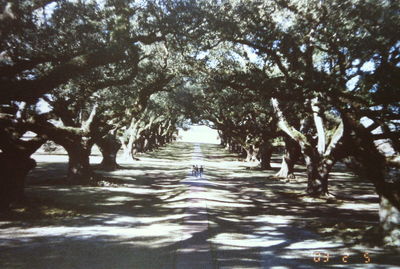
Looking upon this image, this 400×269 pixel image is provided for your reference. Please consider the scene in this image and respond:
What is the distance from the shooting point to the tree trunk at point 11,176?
12406 mm

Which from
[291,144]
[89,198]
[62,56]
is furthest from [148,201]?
[291,144]

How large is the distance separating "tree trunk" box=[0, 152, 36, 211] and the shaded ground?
0.61 m

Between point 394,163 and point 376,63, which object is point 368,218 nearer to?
point 394,163

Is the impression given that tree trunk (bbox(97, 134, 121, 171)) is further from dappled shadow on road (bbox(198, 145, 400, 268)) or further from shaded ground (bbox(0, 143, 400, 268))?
dappled shadow on road (bbox(198, 145, 400, 268))

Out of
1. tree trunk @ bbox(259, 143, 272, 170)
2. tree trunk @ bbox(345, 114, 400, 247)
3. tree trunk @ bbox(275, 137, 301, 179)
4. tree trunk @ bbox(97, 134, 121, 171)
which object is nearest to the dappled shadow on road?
tree trunk @ bbox(345, 114, 400, 247)

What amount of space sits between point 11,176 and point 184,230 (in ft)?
21.6

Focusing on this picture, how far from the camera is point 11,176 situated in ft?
41.4

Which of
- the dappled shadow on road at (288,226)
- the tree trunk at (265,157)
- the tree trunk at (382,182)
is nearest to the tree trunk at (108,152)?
the dappled shadow on road at (288,226)

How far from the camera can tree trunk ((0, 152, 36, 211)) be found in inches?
488

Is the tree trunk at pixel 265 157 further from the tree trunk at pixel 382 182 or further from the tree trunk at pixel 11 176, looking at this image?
the tree trunk at pixel 11 176

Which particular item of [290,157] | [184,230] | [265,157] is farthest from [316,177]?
[265,157]

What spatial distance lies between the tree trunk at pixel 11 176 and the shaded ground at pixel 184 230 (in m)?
0.61
